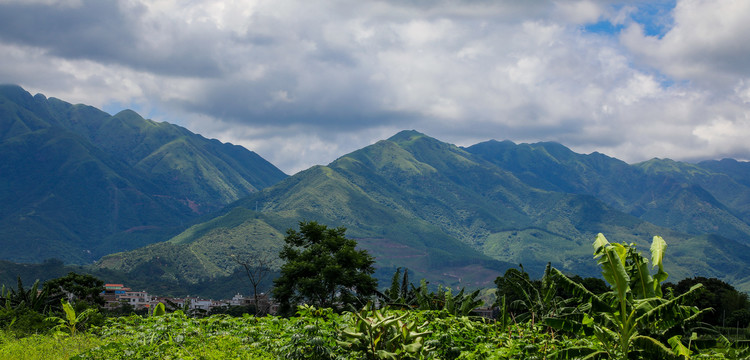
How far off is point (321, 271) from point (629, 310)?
2839cm

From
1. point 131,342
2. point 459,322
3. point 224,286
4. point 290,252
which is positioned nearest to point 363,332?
point 459,322

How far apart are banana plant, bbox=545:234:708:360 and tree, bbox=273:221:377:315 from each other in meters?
26.0

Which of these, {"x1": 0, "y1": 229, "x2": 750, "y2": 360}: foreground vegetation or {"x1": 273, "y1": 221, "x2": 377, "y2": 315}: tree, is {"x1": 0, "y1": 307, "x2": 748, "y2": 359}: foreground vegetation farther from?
{"x1": 273, "y1": 221, "x2": 377, "y2": 315}: tree

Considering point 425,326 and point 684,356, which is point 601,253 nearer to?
point 684,356

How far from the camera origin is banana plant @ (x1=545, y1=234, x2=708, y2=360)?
10.7 meters

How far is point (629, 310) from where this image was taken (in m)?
11.3

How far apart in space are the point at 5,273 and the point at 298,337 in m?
198

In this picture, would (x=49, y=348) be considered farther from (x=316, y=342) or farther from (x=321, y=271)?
(x=321, y=271)

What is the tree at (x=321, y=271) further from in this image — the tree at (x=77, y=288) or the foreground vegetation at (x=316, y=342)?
the foreground vegetation at (x=316, y=342)

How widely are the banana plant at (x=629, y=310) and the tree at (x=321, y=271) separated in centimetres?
2598

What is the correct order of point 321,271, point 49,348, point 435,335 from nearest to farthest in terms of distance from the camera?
point 435,335
point 49,348
point 321,271

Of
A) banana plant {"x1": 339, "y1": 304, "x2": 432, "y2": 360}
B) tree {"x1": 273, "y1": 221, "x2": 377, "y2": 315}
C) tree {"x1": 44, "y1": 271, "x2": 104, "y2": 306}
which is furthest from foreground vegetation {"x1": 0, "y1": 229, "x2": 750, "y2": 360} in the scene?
tree {"x1": 44, "y1": 271, "x2": 104, "y2": 306}

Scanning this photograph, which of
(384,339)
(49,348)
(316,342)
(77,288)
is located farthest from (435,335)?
(77,288)

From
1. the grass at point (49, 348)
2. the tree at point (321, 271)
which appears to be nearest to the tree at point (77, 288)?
the tree at point (321, 271)
